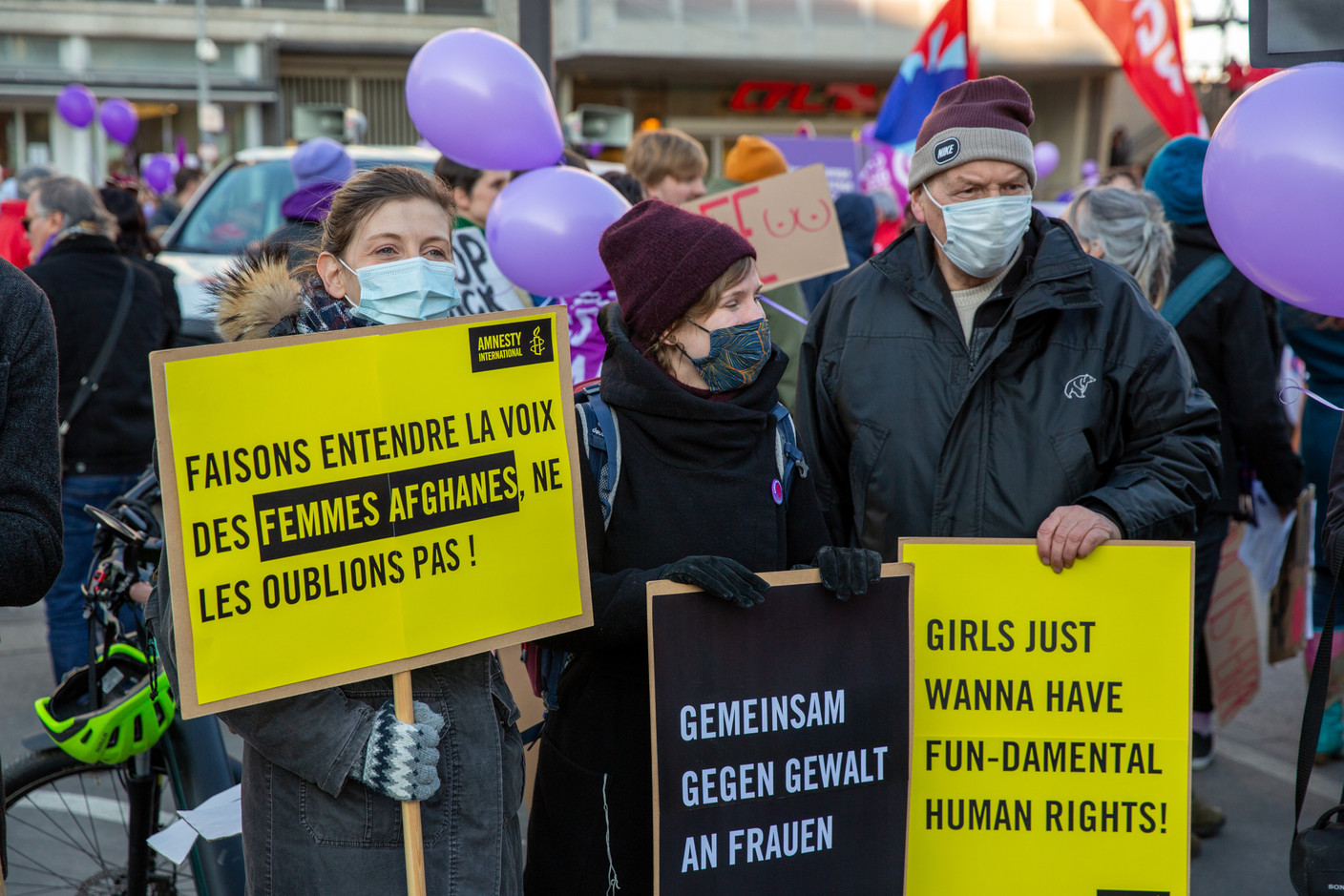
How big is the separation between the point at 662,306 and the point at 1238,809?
131 inches

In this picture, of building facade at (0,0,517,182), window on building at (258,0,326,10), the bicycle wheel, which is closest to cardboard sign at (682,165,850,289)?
the bicycle wheel

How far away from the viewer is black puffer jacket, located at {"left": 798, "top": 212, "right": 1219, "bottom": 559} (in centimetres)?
260

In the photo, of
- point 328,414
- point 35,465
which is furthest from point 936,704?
point 35,465

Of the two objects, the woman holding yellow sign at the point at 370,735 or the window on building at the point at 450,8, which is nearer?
the woman holding yellow sign at the point at 370,735

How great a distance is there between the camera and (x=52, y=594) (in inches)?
193

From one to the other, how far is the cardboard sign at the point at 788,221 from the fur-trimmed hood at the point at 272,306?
2.85 metres

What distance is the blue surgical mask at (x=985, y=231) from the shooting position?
267 centimetres

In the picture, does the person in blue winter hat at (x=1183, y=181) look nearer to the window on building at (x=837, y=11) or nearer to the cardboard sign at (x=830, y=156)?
the cardboard sign at (x=830, y=156)

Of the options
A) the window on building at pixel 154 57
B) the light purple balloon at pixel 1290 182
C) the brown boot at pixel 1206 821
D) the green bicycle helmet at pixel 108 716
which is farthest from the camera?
the window on building at pixel 154 57

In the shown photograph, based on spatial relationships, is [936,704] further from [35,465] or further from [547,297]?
[547,297]

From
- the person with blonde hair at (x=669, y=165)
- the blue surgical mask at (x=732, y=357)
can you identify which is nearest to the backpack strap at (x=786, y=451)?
the blue surgical mask at (x=732, y=357)

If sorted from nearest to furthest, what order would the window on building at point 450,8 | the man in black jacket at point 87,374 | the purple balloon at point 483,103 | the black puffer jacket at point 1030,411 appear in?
the black puffer jacket at point 1030,411 → the purple balloon at point 483,103 → the man in black jacket at point 87,374 → the window on building at point 450,8

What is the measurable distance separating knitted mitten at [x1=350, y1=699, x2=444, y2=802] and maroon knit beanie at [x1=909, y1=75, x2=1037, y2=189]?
1.73m

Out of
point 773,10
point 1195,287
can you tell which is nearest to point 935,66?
point 1195,287
